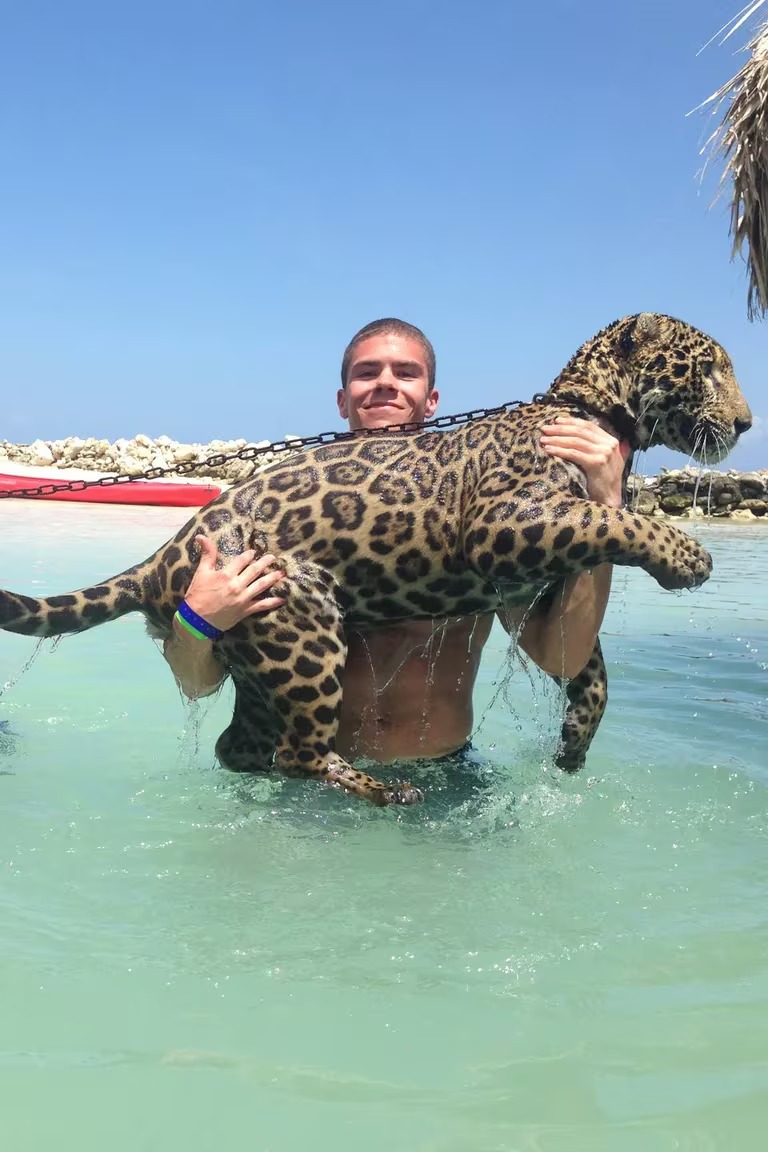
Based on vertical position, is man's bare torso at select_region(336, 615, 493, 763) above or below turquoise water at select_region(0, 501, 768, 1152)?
above

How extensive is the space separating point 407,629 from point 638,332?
148 cm

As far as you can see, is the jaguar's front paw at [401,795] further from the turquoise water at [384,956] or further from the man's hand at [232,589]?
the man's hand at [232,589]

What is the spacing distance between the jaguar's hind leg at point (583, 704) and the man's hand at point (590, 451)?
84 centimetres

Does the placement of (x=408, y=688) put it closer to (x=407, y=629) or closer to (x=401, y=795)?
(x=407, y=629)

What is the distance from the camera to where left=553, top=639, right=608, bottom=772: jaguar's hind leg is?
434 centimetres

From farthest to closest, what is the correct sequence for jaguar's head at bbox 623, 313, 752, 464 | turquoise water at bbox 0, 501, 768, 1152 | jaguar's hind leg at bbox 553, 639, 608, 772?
jaguar's hind leg at bbox 553, 639, 608, 772 → jaguar's head at bbox 623, 313, 752, 464 → turquoise water at bbox 0, 501, 768, 1152

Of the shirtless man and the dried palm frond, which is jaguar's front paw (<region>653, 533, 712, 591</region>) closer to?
the shirtless man

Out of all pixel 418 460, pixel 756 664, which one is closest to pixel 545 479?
pixel 418 460

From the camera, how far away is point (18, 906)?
2904 mm

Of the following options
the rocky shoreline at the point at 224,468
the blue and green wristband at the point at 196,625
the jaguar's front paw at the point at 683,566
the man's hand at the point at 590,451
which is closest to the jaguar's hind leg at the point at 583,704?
the jaguar's front paw at the point at 683,566

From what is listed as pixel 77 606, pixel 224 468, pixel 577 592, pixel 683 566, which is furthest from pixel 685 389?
pixel 224 468

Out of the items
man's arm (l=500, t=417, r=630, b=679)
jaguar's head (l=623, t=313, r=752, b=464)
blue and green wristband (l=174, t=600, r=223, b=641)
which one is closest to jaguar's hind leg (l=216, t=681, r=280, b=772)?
blue and green wristband (l=174, t=600, r=223, b=641)

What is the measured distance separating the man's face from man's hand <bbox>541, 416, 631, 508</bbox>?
1.07 meters

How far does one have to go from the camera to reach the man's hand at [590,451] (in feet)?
11.9
